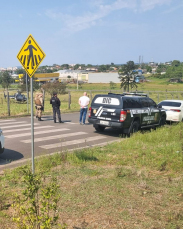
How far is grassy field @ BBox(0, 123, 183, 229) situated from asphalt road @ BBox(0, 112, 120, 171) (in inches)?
47.6

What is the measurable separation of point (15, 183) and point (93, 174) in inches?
66.2

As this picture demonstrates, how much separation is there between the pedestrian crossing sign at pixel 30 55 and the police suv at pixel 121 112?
19.8 feet

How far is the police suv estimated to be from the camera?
1205 cm

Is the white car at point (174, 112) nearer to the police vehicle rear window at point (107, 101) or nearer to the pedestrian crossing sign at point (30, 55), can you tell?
the police vehicle rear window at point (107, 101)

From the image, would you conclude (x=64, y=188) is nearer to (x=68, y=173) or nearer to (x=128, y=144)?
(x=68, y=173)

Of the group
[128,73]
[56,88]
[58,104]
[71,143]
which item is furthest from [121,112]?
[56,88]

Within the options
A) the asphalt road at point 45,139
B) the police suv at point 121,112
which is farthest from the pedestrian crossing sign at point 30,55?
the police suv at point 121,112

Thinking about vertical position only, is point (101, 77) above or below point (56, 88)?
above

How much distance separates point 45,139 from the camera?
11.4m

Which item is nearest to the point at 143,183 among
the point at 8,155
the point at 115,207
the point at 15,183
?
the point at 115,207

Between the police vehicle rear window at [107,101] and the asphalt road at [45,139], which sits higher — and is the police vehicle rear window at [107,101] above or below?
above

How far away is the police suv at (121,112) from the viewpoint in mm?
12055

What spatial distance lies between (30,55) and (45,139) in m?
5.41

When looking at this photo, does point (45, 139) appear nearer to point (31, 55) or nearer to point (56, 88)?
point (31, 55)
